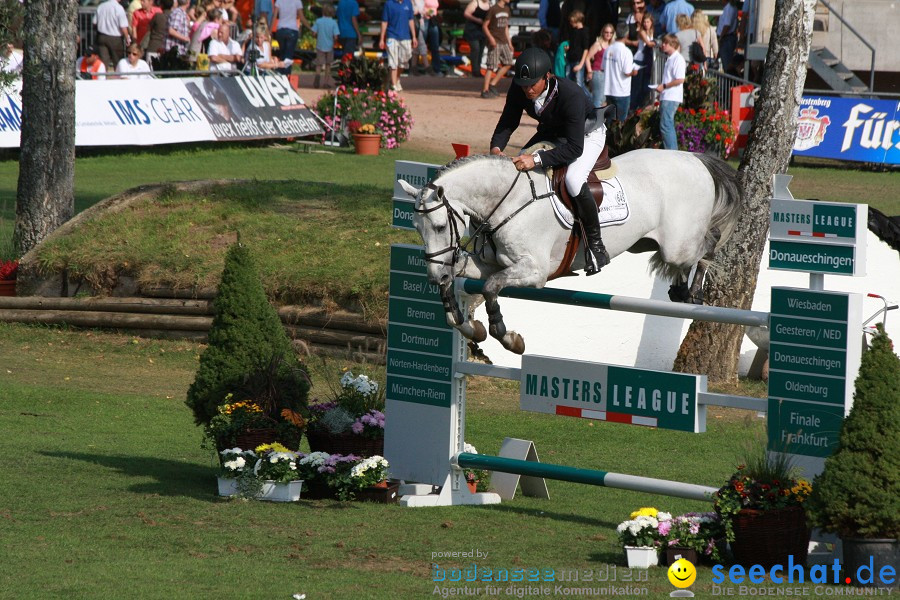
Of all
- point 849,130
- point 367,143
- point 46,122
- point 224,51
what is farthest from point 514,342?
point 224,51

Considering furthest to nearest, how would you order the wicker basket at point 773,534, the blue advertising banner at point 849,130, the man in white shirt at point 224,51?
the man in white shirt at point 224,51 < the blue advertising banner at point 849,130 < the wicker basket at point 773,534

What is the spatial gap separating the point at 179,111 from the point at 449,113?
6.33 metres

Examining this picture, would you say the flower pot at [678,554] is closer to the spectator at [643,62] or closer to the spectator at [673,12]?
the spectator at [643,62]

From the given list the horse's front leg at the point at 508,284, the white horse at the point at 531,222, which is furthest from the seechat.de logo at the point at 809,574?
the white horse at the point at 531,222

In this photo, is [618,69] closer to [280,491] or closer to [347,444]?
[347,444]

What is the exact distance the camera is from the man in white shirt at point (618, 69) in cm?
2145

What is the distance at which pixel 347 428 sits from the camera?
28.6ft

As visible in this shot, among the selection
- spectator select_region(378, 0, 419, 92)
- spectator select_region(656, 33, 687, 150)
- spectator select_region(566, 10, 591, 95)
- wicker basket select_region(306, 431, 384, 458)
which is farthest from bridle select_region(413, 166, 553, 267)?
spectator select_region(378, 0, 419, 92)

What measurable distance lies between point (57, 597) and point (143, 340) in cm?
945

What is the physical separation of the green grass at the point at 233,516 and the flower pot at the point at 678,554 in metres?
0.15

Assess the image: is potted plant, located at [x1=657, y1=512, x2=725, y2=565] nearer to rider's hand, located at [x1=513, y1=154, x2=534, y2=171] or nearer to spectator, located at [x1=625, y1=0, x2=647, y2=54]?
rider's hand, located at [x1=513, y1=154, x2=534, y2=171]

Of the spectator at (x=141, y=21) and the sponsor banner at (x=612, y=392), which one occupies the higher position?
the spectator at (x=141, y=21)

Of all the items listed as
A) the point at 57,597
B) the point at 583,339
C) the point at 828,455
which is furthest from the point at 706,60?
the point at 57,597

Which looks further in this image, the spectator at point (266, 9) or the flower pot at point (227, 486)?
the spectator at point (266, 9)
